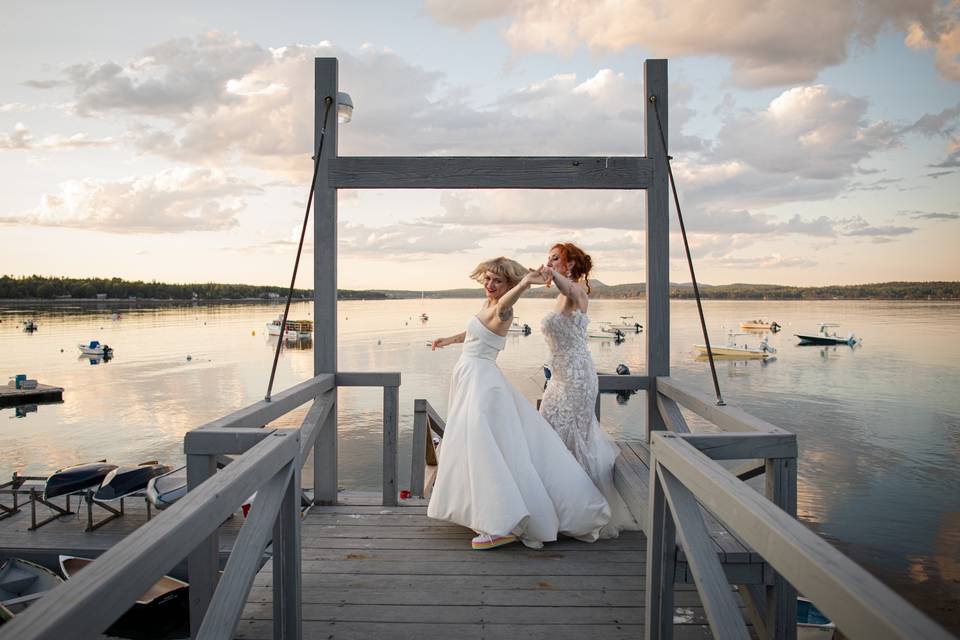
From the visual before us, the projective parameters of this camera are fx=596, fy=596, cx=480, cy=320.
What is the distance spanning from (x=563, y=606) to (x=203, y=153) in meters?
52.5

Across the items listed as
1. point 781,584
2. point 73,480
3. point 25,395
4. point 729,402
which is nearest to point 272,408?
point 781,584

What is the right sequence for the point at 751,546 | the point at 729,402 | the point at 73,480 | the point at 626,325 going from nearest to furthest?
the point at 751,546
the point at 73,480
the point at 729,402
the point at 626,325

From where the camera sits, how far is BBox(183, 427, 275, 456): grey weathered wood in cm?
204

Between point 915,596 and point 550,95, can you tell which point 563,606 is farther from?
point 550,95

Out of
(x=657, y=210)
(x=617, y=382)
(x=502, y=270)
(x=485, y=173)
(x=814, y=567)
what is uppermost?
(x=485, y=173)

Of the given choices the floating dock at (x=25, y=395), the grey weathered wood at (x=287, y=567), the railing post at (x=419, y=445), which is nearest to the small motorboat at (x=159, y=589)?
the railing post at (x=419, y=445)

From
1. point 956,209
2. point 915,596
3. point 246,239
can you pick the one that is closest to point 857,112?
point 956,209

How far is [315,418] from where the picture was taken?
3510 millimetres

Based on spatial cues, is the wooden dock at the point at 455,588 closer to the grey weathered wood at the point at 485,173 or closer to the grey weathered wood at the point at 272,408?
the grey weathered wood at the point at 272,408

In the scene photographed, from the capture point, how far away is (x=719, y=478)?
148 cm

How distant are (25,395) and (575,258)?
107ft

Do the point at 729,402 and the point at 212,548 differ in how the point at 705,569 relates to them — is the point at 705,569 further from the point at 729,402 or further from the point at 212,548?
the point at 729,402

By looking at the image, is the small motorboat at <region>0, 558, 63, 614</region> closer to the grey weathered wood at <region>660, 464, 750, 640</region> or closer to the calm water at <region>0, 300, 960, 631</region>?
the grey weathered wood at <region>660, 464, 750, 640</region>

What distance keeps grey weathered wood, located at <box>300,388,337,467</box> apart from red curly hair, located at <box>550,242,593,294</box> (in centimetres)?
180
